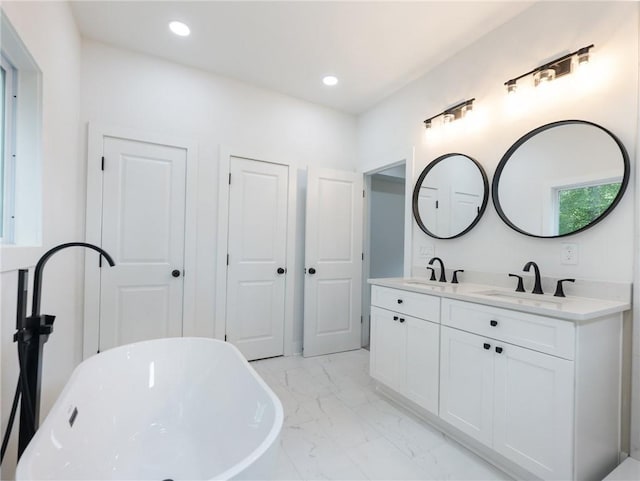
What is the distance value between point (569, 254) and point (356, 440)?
166 centimetres

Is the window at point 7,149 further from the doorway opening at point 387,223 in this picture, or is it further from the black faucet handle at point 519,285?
the doorway opening at point 387,223

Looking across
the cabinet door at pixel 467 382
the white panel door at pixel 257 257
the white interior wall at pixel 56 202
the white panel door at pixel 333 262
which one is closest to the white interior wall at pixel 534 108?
the cabinet door at pixel 467 382

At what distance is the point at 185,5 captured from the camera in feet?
6.81

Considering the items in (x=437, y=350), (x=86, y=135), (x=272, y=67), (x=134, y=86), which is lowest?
(x=437, y=350)

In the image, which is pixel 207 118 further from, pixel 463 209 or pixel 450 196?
pixel 463 209

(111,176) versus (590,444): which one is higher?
(111,176)

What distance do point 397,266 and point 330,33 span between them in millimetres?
3203

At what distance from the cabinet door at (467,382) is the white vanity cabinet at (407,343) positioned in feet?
0.23

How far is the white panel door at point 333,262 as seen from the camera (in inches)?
128

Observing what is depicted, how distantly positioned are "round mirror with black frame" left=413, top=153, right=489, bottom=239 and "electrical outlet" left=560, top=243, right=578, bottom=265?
58 centimetres

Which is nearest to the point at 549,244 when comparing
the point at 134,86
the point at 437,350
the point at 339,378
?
the point at 437,350

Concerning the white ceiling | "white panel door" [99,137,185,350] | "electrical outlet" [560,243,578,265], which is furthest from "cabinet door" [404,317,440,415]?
the white ceiling

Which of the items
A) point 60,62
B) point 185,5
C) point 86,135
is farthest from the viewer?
point 86,135

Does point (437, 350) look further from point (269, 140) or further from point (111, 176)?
point (111, 176)
